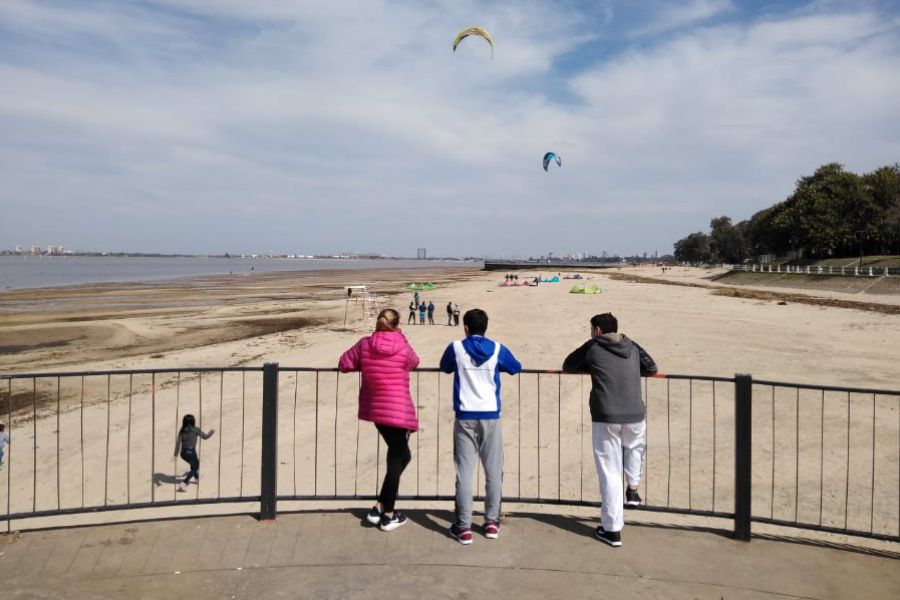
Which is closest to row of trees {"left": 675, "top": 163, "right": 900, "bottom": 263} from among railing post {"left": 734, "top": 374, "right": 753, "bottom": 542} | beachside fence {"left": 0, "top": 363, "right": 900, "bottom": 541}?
beachside fence {"left": 0, "top": 363, "right": 900, "bottom": 541}

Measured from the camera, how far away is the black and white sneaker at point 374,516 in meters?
4.93

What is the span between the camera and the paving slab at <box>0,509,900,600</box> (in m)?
3.99

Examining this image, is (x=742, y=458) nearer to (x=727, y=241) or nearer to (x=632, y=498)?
(x=632, y=498)

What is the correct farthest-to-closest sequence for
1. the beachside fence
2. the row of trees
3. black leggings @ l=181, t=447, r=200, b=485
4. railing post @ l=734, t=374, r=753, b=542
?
the row of trees
black leggings @ l=181, t=447, r=200, b=485
the beachside fence
railing post @ l=734, t=374, r=753, b=542

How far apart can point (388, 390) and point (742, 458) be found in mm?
2834

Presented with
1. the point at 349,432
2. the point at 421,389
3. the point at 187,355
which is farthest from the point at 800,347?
the point at 187,355

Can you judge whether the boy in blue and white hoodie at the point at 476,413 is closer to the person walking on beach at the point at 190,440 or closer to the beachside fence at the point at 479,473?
the beachside fence at the point at 479,473

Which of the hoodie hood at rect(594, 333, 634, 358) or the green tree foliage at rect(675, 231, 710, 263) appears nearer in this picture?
the hoodie hood at rect(594, 333, 634, 358)

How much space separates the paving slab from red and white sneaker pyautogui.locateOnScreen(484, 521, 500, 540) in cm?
4

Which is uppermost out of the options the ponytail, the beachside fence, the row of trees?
the row of trees

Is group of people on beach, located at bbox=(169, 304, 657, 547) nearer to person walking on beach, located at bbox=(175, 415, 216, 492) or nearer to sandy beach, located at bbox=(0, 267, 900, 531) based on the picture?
sandy beach, located at bbox=(0, 267, 900, 531)

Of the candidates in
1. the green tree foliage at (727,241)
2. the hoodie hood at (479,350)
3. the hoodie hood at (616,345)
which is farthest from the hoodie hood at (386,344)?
the green tree foliage at (727,241)

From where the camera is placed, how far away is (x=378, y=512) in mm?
5000

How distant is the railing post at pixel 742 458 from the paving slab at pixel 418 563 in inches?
6.3
